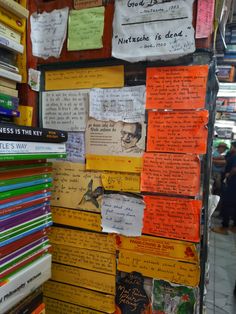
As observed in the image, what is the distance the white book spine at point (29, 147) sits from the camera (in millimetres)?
815

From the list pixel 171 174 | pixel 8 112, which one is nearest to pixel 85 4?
pixel 8 112

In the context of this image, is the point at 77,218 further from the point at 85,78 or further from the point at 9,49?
the point at 9,49

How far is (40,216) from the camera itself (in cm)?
107

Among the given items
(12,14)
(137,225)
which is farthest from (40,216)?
(12,14)

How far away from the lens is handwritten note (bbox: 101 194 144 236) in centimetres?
118

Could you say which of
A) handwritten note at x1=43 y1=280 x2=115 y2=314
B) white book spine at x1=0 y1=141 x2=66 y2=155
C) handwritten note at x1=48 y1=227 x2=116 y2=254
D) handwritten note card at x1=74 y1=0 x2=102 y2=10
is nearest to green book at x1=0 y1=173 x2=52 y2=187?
white book spine at x1=0 y1=141 x2=66 y2=155

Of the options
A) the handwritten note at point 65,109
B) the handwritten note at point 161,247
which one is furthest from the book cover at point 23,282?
the handwritten note at point 65,109

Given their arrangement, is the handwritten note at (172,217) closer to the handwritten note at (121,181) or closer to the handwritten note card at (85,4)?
the handwritten note at (121,181)

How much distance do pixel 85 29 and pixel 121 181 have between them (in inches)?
24.3

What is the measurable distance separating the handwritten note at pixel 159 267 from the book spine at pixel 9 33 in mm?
909

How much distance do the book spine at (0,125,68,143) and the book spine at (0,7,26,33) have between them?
40cm

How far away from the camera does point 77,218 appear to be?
128 centimetres

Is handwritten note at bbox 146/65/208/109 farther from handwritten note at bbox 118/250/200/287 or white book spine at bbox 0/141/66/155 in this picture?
handwritten note at bbox 118/250/200/287

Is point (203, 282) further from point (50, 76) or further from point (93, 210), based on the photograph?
point (50, 76)
